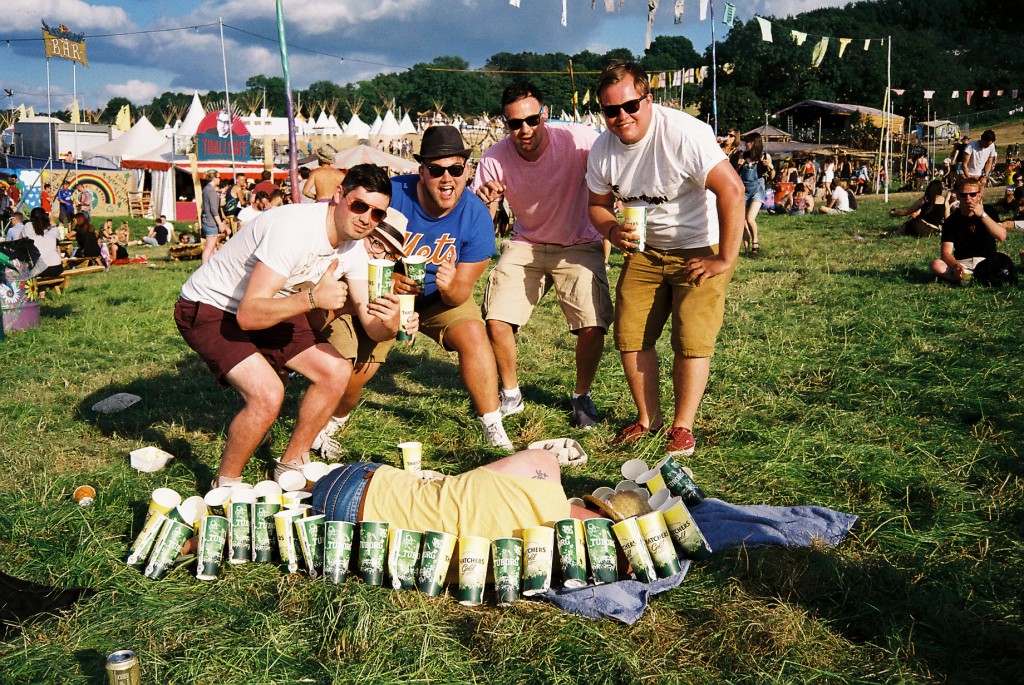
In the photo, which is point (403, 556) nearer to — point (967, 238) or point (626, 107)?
point (626, 107)

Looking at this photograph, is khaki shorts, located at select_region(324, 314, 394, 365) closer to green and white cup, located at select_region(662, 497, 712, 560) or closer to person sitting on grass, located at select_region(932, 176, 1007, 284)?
green and white cup, located at select_region(662, 497, 712, 560)

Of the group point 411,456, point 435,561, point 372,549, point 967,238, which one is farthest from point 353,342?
point 967,238

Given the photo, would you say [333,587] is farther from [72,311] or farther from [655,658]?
[72,311]

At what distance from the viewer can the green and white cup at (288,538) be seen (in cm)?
349

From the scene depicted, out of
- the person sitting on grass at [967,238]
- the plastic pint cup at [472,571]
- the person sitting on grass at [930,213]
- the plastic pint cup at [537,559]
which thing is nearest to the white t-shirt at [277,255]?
the plastic pint cup at [472,571]

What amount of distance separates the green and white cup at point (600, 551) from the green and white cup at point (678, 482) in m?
0.71

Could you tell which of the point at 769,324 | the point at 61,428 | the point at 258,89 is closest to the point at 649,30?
the point at 769,324

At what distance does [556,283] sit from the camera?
19.0 ft

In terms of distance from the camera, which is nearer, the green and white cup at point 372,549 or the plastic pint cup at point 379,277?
the green and white cup at point 372,549

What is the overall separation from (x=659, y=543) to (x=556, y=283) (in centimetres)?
272

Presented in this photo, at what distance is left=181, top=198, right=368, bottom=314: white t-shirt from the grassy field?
116 cm

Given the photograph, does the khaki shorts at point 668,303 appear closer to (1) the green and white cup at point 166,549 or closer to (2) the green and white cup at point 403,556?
(2) the green and white cup at point 403,556

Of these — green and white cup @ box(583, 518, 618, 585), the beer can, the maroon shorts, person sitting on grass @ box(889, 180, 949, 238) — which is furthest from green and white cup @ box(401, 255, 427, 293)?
person sitting on grass @ box(889, 180, 949, 238)

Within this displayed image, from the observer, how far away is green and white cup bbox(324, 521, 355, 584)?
11.1ft
